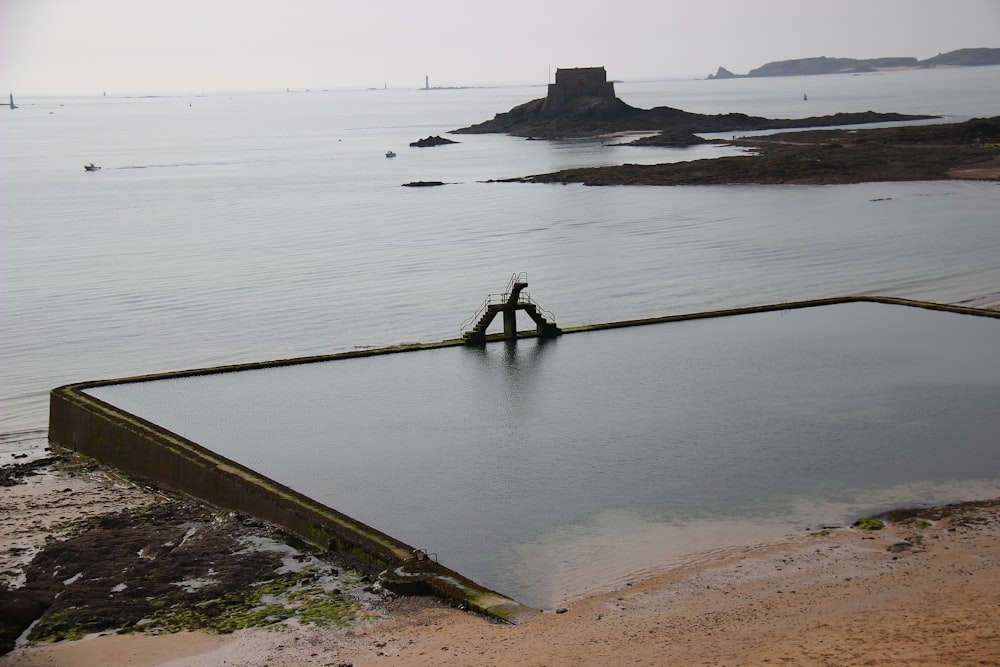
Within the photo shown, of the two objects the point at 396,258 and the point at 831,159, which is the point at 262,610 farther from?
the point at 831,159

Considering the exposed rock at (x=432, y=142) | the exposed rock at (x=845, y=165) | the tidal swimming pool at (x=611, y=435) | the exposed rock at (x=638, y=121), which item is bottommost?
the tidal swimming pool at (x=611, y=435)

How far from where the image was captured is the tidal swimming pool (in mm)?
19484

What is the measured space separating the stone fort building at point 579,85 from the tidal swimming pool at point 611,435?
121 meters

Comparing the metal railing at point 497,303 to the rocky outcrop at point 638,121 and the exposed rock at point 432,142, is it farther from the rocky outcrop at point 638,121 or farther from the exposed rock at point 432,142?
the exposed rock at point 432,142

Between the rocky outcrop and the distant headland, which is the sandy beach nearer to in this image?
the distant headland

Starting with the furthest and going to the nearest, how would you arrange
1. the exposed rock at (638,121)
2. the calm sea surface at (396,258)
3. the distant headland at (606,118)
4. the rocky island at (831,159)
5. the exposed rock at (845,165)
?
the distant headland at (606,118) → the exposed rock at (638,121) → the rocky island at (831,159) → the exposed rock at (845,165) → the calm sea surface at (396,258)

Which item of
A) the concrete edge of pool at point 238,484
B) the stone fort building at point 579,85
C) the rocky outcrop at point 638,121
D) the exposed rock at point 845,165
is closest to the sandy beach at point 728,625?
the concrete edge of pool at point 238,484

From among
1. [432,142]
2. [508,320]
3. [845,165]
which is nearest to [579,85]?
[432,142]

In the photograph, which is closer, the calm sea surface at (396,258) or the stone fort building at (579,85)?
the calm sea surface at (396,258)

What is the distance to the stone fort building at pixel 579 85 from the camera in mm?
151625

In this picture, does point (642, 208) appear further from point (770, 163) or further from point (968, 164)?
point (968, 164)

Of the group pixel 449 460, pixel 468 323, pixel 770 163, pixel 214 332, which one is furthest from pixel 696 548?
pixel 770 163

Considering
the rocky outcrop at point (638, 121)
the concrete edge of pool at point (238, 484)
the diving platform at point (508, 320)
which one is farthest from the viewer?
the rocky outcrop at point (638, 121)

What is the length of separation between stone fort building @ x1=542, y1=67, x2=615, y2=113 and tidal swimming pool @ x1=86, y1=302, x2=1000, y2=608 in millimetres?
121287
